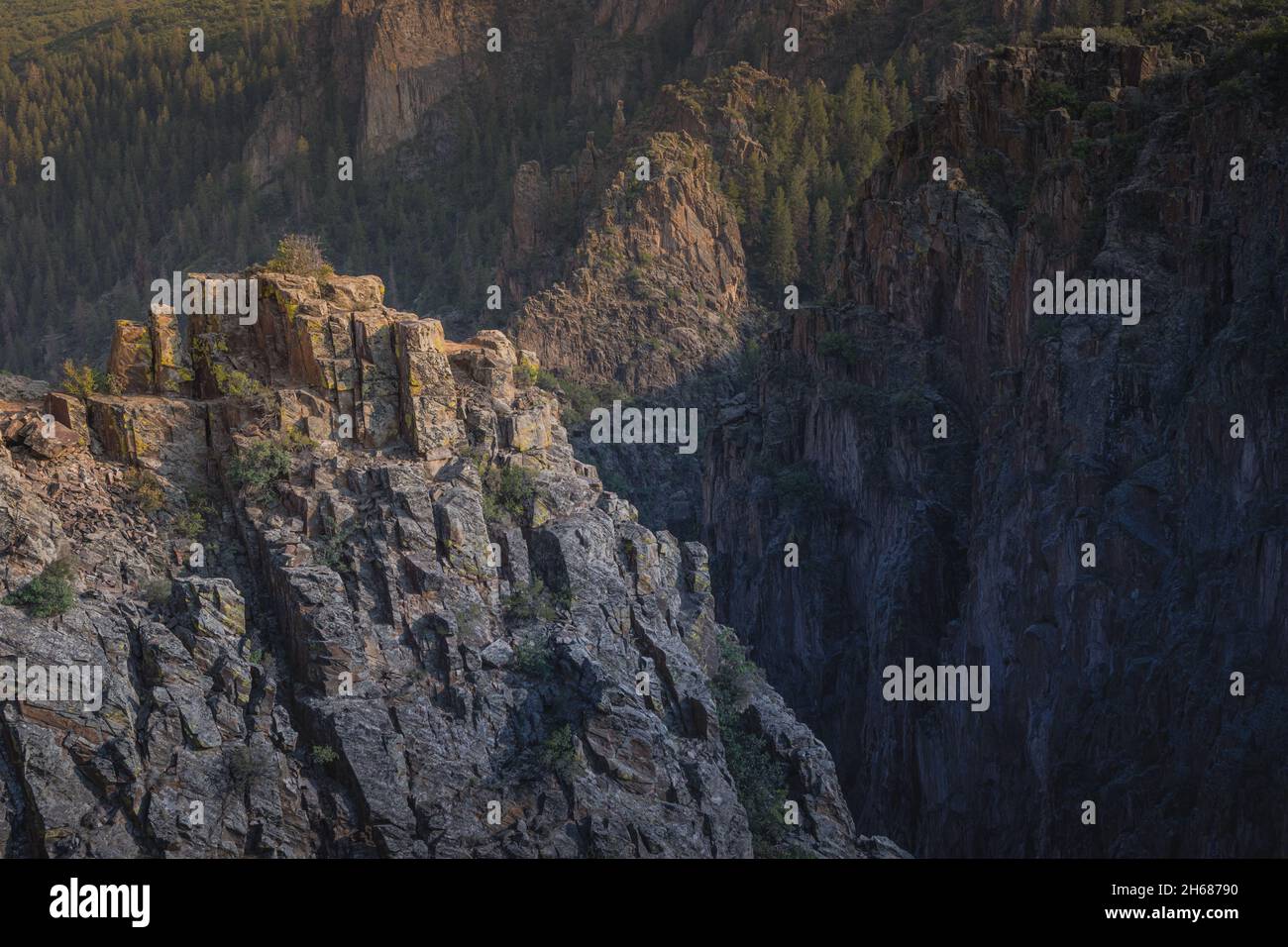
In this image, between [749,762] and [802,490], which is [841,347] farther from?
[749,762]

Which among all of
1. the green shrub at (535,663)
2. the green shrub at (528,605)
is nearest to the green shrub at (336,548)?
the green shrub at (528,605)

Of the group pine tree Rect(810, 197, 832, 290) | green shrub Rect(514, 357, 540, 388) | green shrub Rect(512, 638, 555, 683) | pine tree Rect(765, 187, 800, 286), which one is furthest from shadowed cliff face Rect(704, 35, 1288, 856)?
pine tree Rect(765, 187, 800, 286)

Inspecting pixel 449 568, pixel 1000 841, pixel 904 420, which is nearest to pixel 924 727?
pixel 1000 841

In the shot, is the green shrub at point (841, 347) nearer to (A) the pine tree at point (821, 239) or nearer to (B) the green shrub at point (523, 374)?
(A) the pine tree at point (821, 239)

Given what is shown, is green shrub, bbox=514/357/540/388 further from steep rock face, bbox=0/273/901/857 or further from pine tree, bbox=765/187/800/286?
pine tree, bbox=765/187/800/286

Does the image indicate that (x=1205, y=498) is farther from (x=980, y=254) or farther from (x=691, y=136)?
(x=691, y=136)

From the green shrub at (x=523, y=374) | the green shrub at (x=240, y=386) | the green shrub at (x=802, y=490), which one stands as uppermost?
the green shrub at (x=802, y=490)
